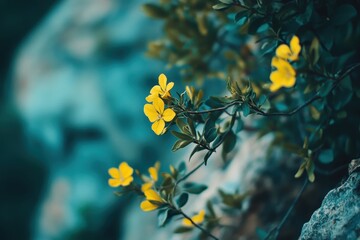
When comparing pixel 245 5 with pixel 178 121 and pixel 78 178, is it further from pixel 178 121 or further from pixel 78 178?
pixel 78 178

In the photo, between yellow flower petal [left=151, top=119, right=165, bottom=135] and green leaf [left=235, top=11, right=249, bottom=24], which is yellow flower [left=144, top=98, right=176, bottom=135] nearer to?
yellow flower petal [left=151, top=119, right=165, bottom=135]

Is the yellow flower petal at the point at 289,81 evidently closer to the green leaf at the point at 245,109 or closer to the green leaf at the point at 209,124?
the green leaf at the point at 245,109

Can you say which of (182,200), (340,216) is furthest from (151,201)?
(340,216)

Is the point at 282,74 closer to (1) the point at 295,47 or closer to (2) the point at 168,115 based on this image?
(1) the point at 295,47

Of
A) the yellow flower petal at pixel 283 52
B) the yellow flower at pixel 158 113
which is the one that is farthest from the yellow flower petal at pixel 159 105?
the yellow flower petal at pixel 283 52

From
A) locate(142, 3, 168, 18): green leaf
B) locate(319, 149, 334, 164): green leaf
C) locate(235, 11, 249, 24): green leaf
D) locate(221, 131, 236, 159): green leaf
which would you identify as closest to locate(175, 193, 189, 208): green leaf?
locate(221, 131, 236, 159): green leaf
